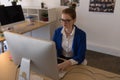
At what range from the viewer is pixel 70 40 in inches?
59.7

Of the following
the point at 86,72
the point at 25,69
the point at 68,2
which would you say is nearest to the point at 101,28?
the point at 68,2

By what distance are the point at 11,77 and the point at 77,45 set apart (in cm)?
72

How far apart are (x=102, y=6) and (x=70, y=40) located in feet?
5.41

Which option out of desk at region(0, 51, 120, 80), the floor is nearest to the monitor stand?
desk at region(0, 51, 120, 80)

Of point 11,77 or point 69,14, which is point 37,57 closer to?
point 11,77

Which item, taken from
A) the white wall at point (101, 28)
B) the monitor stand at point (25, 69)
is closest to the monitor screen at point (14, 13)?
the white wall at point (101, 28)

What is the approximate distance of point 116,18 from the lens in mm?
2734

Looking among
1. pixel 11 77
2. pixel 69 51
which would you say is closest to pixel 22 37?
pixel 11 77

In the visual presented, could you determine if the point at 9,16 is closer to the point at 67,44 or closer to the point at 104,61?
the point at 67,44

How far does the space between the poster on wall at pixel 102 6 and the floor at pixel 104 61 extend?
3.17 ft

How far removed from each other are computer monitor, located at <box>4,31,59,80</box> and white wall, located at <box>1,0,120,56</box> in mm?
2255

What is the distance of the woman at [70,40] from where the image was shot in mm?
1407

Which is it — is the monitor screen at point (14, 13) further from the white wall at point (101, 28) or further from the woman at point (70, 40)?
the woman at point (70, 40)

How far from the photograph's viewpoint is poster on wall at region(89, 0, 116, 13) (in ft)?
8.88
